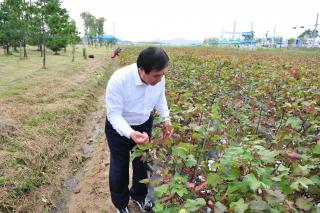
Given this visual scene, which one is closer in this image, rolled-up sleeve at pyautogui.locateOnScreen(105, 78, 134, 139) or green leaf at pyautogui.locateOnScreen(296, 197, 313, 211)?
green leaf at pyautogui.locateOnScreen(296, 197, 313, 211)

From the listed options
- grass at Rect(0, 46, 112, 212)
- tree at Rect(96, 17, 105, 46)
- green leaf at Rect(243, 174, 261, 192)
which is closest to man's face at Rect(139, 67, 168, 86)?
green leaf at Rect(243, 174, 261, 192)

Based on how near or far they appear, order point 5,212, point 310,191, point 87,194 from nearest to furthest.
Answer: point 310,191, point 5,212, point 87,194

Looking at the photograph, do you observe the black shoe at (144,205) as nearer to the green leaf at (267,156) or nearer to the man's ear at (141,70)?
the man's ear at (141,70)

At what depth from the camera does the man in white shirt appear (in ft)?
7.89

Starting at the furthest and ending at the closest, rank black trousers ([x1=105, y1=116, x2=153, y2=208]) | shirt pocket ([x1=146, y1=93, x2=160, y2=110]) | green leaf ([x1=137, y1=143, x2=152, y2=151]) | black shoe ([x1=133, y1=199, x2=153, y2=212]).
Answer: black shoe ([x1=133, y1=199, x2=153, y2=212]) < black trousers ([x1=105, y1=116, x2=153, y2=208]) < shirt pocket ([x1=146, y1=93, x2=160, y2=110]) < green leaf ([x1=137, y1=143, x2=152, y2=151])

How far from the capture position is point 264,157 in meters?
1.76

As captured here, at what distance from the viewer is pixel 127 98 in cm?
269

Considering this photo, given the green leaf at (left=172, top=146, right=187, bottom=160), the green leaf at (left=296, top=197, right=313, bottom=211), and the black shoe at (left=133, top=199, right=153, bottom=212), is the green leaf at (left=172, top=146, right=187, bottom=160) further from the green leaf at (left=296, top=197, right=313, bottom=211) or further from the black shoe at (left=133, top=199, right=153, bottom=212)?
the black shoe at (left=133, top=199, right=153, bottom=212)

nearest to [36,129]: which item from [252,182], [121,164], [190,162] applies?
[121,164]

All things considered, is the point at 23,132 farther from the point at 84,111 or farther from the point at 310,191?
the point at 310,191

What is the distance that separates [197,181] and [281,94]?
2.98 meters

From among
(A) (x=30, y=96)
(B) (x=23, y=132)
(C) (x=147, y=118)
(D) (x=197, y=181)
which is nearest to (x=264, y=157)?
(D) (x=197, y=181)

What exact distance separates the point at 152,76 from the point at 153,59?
17 centimetres

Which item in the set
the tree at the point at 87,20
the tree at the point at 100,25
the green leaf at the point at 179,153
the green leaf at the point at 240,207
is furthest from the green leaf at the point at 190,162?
the tree at the point at 100,25
